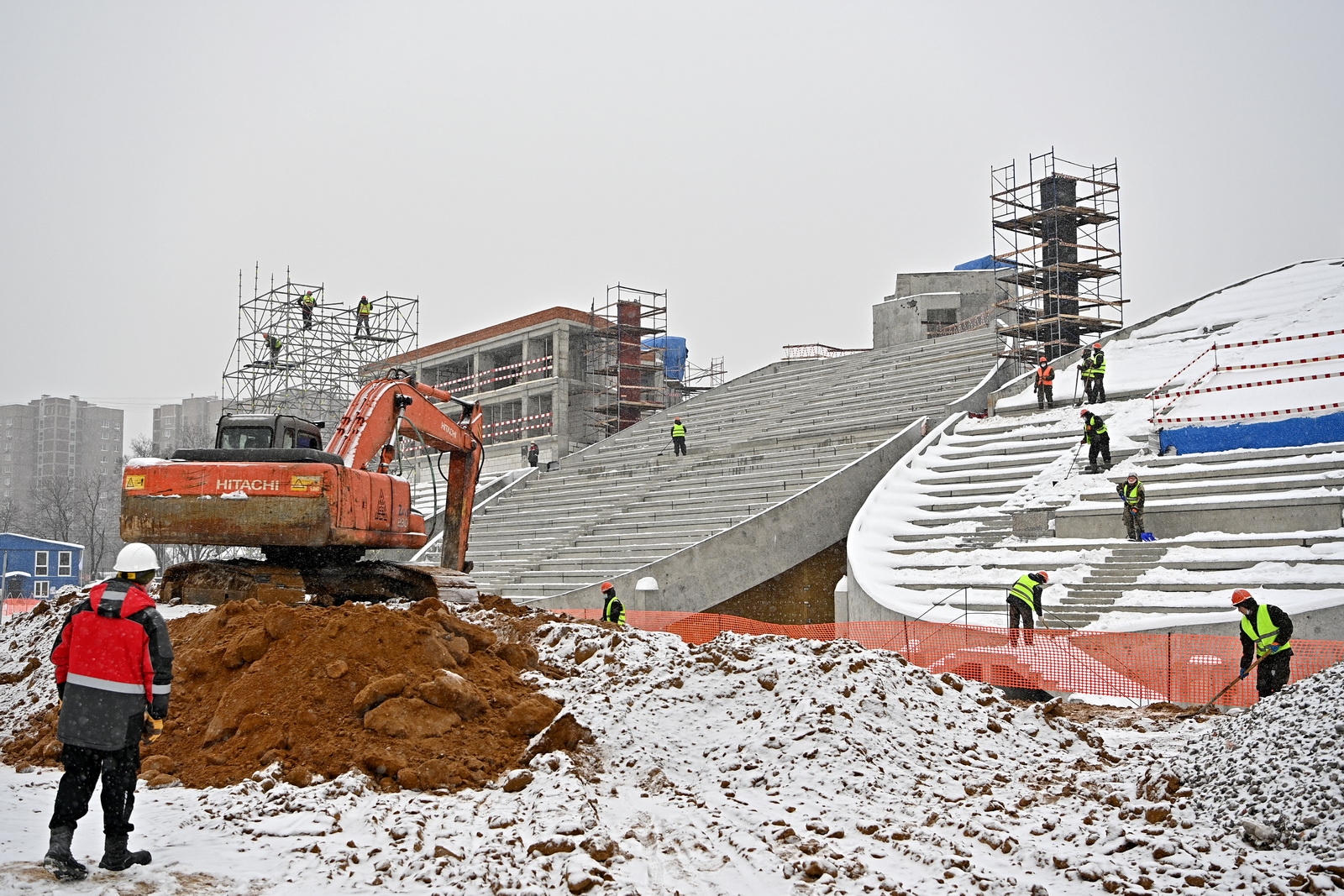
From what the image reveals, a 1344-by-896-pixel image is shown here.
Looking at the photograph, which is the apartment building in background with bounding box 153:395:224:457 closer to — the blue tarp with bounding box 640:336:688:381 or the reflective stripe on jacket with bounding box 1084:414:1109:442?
the blue tarp with bounding box 640:336:688:381

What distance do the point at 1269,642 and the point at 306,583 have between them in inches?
367

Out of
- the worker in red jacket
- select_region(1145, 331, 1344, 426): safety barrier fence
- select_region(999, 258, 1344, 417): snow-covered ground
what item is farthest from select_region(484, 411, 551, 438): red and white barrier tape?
the worker in red jacket

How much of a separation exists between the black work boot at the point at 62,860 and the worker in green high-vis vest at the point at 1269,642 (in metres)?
8.99

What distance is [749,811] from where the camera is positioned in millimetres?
6320

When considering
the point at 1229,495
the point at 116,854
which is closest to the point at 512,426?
the point at 1229,495

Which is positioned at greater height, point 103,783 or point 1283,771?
point 103,783

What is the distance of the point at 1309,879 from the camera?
195 inches

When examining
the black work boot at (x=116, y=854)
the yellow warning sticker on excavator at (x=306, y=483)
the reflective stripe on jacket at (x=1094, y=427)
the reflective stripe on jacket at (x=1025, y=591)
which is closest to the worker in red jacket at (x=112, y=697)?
the black work boot at (x=116, y=854)

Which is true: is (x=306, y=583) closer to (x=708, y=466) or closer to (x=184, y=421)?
(x=708, y=466)

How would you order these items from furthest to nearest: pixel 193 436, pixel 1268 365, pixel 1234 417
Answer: pixel 193 436 < pixel 1268 365 < pixel 1234 417

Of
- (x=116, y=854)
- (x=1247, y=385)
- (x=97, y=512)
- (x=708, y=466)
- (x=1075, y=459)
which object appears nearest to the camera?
(x=116, y=854)

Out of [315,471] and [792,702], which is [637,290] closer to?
[315,471]

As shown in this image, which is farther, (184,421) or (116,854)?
(184,421)

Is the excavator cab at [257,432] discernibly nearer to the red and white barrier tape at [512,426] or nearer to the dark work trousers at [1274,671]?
the dark work trousers at [1274,671]
